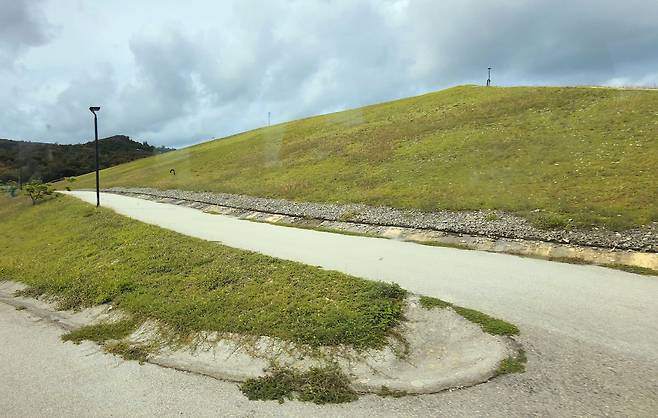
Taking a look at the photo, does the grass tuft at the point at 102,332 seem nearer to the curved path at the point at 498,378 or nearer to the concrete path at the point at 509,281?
the curved path at the point at 498,378

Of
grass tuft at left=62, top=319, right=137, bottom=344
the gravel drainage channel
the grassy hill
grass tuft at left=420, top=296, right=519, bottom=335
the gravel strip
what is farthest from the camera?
the grassy hill

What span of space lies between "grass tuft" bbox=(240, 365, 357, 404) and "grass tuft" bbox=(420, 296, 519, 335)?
3.08m

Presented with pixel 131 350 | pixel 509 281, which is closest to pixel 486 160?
pixel 509 281

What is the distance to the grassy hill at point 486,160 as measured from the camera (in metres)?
18.6

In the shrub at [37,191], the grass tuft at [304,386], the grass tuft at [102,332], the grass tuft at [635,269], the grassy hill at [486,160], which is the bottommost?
the grass tuft at [102,332]

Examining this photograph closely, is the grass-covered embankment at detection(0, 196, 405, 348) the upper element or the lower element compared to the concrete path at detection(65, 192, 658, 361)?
lower

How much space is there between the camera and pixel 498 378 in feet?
21.9

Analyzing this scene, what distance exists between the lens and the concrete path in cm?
817

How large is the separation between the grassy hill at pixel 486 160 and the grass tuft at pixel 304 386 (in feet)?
40.9

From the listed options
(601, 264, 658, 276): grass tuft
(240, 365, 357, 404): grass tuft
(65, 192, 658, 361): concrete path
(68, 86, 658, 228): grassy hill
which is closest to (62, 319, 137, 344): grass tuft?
(240, 365, 357, 404): grass tuft

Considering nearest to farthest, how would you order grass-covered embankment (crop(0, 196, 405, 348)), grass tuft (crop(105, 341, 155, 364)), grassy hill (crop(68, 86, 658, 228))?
grass tuft (crop(105, 341, 155, 364)), grass-covered embankment (crop(0, 196, 405, 348)), grassy hill (crop(68, 86, 658, 228))

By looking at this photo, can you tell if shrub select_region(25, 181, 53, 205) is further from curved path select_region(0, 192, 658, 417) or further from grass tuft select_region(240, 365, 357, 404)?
grass tuft select_region(240, 365, 357, 404)

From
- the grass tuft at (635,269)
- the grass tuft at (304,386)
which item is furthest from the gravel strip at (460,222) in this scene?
the grass tuft at (304,386)

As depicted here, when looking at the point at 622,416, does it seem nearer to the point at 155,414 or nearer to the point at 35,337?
the point at 155,414
